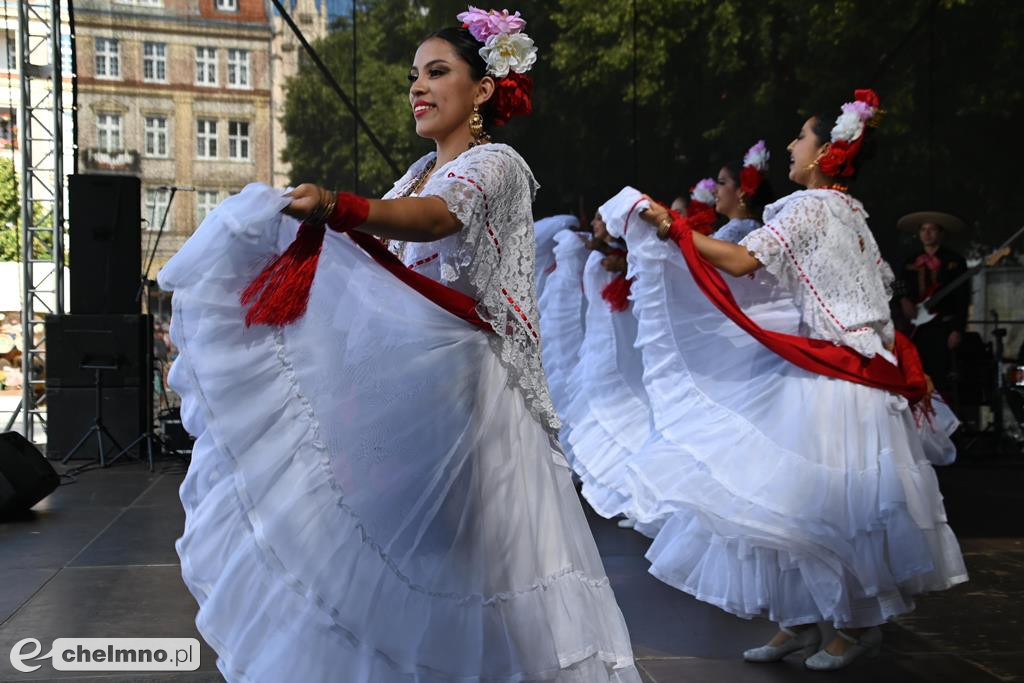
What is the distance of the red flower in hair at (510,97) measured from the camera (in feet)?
8.73

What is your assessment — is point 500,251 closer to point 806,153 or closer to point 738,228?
point 806,153

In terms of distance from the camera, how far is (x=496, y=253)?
98.1 inches

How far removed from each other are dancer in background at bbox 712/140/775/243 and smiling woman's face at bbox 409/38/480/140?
223 cm

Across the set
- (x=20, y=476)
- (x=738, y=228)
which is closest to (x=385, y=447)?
(x=738, y=228)

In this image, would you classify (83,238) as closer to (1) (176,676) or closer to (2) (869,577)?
(1) (176,676)

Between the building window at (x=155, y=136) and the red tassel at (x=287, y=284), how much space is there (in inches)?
339

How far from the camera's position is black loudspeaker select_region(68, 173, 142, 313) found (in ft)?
29.9

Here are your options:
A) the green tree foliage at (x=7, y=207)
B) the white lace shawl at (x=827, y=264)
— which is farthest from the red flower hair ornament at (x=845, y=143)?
the green tree foliage at (x=7, y=207)

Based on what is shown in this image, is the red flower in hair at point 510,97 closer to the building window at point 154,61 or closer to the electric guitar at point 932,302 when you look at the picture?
the electric guitar at point 932,302

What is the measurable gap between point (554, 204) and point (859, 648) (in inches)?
312

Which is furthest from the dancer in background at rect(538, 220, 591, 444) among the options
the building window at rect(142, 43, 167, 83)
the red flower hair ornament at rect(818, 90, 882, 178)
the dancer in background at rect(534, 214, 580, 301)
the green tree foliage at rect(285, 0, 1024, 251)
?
the building window at rect(142, 43, 167, 83)

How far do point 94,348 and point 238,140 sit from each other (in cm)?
232

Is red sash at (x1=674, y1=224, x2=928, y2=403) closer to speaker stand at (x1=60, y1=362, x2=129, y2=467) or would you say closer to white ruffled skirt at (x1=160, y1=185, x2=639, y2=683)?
white ruffled skirt at (x1=160, y1=185, x2=639, y2=683)

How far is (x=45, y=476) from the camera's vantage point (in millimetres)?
6828
